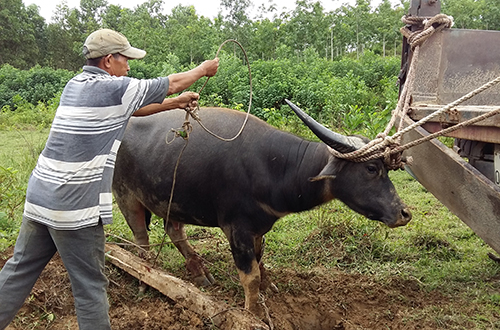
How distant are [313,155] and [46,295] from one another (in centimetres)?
249

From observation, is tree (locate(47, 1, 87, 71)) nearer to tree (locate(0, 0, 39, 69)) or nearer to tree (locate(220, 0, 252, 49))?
tree (locate(0, 0, 39, 69))

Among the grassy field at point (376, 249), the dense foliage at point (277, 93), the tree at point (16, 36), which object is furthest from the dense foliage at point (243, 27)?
the grassy field at point (376, 249)

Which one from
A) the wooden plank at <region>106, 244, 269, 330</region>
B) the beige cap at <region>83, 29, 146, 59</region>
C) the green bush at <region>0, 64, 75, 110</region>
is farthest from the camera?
the green bush at <region>0, 64, 75, 110</region>

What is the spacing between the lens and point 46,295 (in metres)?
3.54

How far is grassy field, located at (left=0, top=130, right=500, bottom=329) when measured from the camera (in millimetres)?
3915

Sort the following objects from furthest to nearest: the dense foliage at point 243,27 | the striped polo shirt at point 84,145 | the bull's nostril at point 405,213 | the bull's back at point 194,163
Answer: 1. the dense foliage at point 243,27
2. the bull's back at point 194,163
3. the bull's nostril at point 405,213
4. the striped polo shirt at point 84,145

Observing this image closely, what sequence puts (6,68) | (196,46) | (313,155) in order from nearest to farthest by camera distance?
1. (313,155)
2. (196,46)
3. (6,68)

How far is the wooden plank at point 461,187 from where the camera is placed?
94.7 inches

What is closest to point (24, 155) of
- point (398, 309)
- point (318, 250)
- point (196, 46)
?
point (318, 250)

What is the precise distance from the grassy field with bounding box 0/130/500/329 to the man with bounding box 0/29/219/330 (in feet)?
5.00

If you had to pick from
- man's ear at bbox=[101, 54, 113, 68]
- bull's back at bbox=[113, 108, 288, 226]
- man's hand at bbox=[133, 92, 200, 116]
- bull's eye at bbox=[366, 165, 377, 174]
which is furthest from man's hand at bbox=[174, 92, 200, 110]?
bull's eye at bbox=[366, 165, 377, 174]

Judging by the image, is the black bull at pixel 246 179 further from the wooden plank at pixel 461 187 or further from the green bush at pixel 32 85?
the green bush at pixel 32 85

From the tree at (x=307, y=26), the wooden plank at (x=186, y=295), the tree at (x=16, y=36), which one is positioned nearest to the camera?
the wooden plank at (x=186, y=295)

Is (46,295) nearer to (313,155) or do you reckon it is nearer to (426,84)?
(313,155)
